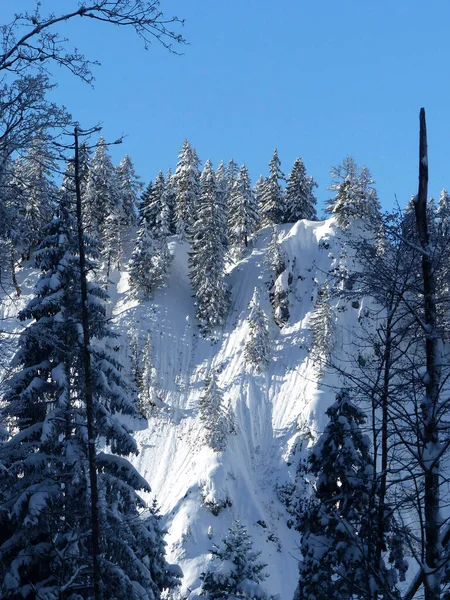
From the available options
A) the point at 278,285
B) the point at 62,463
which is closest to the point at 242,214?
the point at 278,285

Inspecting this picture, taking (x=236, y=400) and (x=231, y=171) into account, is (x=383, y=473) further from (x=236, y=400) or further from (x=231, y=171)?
(x=231, y=171)

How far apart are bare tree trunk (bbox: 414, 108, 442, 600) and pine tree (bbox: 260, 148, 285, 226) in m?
59.3

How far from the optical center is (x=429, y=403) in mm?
5375

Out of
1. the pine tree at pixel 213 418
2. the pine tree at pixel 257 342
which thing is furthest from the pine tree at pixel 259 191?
the pine tree at pixel 213 418

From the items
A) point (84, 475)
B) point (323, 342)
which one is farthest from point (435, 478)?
point (323, 342)

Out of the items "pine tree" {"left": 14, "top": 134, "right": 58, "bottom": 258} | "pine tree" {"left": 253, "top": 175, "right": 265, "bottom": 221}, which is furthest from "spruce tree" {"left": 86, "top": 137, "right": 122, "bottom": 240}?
"pine tree" {"left": 14, "top": 134, "right": 58, "bottom": 258}

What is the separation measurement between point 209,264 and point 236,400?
1558cm

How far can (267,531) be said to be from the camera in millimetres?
34969

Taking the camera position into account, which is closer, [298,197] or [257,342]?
[257,342]

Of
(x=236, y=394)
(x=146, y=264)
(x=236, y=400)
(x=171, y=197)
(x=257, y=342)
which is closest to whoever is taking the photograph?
(x=236, y=400)

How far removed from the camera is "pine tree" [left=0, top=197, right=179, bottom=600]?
10.7 metres

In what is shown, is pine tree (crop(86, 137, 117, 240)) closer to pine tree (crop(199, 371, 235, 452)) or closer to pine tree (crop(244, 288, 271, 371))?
pine tree (crop(244, 288, 271, 371))

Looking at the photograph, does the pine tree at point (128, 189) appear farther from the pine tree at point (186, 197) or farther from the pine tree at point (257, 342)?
the pine tree at point (257, 342)

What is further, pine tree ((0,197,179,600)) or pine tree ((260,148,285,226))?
pine tree ((260,148,285,226))
